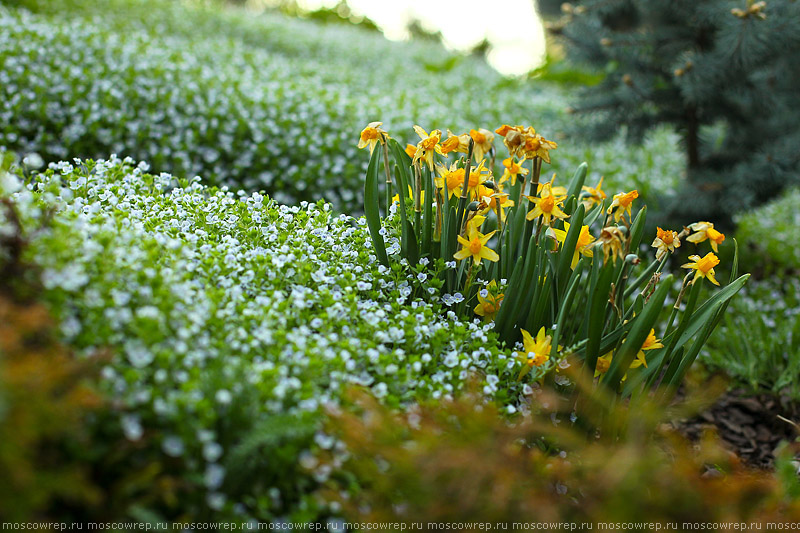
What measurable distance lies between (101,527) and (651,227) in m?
3.52

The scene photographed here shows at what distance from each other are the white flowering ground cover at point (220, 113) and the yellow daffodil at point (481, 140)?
1.77 metres

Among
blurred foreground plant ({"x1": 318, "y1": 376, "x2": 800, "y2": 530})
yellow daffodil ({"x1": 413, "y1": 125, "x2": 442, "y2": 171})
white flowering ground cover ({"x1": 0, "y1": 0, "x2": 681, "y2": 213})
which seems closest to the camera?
blurred foreground plant ({"x1": 318, "y1": 376, "x2": 800, "y2": 530})

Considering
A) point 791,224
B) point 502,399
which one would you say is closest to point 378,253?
point 502,399

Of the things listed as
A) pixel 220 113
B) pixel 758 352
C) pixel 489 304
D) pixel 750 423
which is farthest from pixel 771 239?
pixel 220 113

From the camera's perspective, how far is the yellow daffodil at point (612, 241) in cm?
179

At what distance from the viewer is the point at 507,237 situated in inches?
90.7

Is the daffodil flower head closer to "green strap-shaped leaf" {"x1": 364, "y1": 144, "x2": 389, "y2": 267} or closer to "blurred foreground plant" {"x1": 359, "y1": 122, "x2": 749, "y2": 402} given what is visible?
"blurred foreground plant" {"x1": 359, "y1": 122, "x2": 749, "y2": 402}

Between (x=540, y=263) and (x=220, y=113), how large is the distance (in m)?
2.74

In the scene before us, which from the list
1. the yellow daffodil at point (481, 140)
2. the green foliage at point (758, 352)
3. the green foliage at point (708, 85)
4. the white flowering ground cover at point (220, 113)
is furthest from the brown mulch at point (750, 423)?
the white flowering ground cover at point (220, 113)

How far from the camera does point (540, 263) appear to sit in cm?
214

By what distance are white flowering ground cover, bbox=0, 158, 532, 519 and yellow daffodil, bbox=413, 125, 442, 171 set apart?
0.39 meters

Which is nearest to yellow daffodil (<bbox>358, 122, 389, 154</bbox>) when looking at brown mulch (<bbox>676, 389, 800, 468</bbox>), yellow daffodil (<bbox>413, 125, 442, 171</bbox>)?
yellow daffodil (<bbox>413, 125, 442, 171</bbox>)

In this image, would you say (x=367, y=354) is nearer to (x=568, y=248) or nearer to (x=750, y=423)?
(x=568, y=248)

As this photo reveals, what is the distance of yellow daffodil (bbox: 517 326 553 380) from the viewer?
6.12 feet
